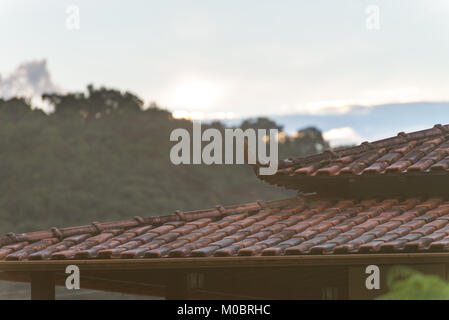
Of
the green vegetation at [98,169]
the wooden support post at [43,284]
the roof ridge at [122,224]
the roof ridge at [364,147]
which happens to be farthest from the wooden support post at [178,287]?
the green vegetation at [98,169]

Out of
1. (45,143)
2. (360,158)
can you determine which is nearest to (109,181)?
→ (45,143)

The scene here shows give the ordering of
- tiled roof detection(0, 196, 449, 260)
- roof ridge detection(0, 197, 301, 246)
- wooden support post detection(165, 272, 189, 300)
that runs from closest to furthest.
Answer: tiled roof detection(0, 196, 449, 260), wooden support post detection(165, 272, 189, 300), roof ridge detection(0, 197, 301, 246)

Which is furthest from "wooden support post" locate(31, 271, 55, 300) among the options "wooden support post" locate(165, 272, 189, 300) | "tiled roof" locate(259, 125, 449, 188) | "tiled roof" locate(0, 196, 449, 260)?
"tiled roof" locate(259, 125, 449, 188)

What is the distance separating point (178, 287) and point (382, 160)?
10.7 ft

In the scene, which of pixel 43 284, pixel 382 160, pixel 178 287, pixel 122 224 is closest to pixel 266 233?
pixel 178 287

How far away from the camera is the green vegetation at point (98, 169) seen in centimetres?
4925

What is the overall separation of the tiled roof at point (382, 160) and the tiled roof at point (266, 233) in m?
0.40

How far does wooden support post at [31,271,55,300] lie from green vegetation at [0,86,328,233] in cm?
3700

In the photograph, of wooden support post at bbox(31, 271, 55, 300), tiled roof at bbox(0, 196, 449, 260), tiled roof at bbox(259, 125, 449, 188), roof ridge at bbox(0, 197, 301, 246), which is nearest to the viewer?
tiled roof at bbox(0, 196, 449, 260)

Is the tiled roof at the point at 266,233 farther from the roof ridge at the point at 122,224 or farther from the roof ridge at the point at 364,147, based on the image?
the roof ridge at the point at 364,147

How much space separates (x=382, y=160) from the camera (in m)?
11.3

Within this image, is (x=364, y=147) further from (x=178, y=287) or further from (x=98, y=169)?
(x=98, y=169)

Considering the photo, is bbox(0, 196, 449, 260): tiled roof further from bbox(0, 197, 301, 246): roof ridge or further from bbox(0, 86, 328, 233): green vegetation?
bbox(0, 86, 328, 233): green vegetation

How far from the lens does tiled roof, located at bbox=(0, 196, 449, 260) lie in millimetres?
9406
